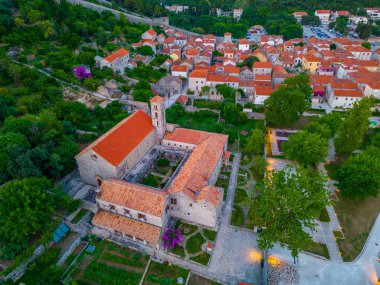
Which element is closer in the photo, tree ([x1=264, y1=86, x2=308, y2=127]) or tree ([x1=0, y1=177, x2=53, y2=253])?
tree ([x1=0, y1=177, x2=53, y2=253])

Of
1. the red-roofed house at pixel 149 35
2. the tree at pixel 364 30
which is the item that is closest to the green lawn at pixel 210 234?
the red-roofed house at pixel 149 35

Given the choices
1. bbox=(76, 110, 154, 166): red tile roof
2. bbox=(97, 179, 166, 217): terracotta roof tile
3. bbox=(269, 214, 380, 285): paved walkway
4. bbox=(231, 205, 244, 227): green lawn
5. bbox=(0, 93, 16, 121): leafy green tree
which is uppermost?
bbox=(0, 93, 16, 121): leafy green tree

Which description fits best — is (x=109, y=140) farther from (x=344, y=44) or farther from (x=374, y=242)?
(x=344, y=44)

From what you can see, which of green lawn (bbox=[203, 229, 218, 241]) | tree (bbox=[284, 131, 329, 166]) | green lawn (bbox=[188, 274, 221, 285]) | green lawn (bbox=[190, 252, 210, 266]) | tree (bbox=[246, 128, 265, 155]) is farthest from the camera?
tree (bbox=[246, 128, 265, 155])

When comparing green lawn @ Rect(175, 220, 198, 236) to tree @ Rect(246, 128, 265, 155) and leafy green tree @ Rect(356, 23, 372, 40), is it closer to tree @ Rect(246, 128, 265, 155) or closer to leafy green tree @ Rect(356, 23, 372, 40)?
tree @ Rect(246, 128, 265, 155)

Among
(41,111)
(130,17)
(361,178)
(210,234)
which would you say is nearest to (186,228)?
(210,234)

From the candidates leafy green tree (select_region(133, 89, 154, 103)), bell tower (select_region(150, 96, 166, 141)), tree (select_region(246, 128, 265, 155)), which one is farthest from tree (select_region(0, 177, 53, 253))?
leafy green tree (select_region(133, 89, 154, 103))

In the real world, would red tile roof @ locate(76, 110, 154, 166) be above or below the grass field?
above

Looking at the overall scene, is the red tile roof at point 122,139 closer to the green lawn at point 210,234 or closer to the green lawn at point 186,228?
the green lawn at point 186,228

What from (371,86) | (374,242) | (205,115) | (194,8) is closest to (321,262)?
(374,242)
